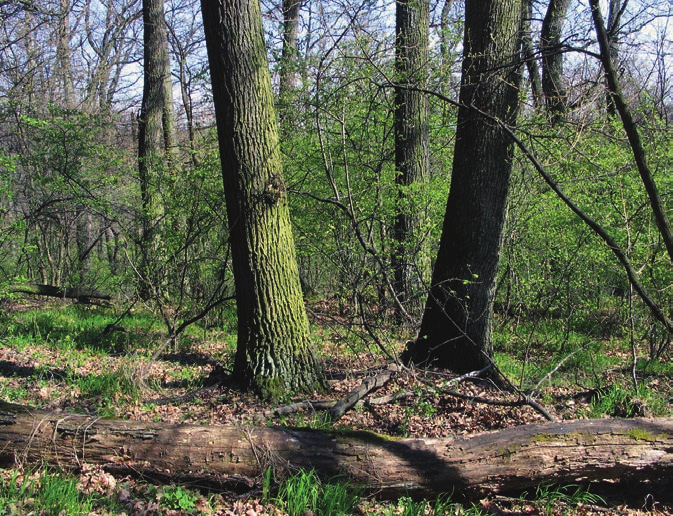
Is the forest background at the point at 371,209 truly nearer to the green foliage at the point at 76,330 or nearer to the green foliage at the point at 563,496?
the green foliage at the point at 76,330

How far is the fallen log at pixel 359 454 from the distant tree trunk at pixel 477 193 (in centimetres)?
194

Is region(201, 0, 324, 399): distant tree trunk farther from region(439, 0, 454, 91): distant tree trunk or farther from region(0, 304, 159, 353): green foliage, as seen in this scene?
region(439, 0, 454, 91): distant tree trunk

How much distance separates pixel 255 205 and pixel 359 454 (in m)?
2.65

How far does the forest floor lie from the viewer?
173 inches

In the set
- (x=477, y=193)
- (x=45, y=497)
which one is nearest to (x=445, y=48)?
(x=477, y=193)

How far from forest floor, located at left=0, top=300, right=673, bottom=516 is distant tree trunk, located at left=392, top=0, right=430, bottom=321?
1.99 metres

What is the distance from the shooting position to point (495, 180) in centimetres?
543

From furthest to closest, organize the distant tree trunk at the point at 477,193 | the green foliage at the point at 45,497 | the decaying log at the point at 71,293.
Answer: the decaying log at the point at 71,293 < the distant tree trunk at the point at 477,193 < the green foliage at the point at 45,497

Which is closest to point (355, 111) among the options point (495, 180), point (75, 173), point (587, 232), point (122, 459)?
point (495, 180)

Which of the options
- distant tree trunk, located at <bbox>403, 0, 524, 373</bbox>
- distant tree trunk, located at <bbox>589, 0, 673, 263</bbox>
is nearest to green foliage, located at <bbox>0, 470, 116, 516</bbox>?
distant tree trunk, located at <bbox>403, 0, 524, 373</bbox>

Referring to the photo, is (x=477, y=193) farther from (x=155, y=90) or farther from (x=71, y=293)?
(x=155, y=90)

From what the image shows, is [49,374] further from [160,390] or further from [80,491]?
[80,491]

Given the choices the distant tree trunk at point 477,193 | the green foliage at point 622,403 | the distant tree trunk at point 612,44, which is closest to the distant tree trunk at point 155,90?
the distant tree trunk at point 477,193

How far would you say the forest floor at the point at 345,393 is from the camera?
4406 millimetres
